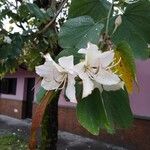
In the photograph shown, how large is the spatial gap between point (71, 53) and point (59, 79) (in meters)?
0.06

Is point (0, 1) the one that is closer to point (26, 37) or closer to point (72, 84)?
point (26, 37)

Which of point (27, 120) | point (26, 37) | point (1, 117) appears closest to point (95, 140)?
point (27, 120)

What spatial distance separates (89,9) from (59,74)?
1.18 feet

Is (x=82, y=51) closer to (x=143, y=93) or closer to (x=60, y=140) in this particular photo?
(x=143, y=93)

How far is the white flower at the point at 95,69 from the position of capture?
27.7 inches

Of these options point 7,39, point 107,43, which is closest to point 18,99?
point 7,39

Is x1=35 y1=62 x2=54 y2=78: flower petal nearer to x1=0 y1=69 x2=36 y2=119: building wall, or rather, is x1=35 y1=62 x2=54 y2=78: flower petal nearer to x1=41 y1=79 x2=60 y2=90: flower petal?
x1=41 y1=79 x2=60 y2=90: flower petal

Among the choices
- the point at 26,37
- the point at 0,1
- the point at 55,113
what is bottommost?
the point at 55,113

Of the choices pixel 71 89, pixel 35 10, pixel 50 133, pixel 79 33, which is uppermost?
pixel 35 10

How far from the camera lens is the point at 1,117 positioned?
1814cm

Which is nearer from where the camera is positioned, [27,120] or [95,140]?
[95,140]

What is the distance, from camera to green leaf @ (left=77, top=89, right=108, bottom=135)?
0.72 metres

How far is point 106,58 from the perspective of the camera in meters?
0.71

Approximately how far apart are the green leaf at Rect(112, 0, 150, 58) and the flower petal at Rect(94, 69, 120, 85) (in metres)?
0.20
